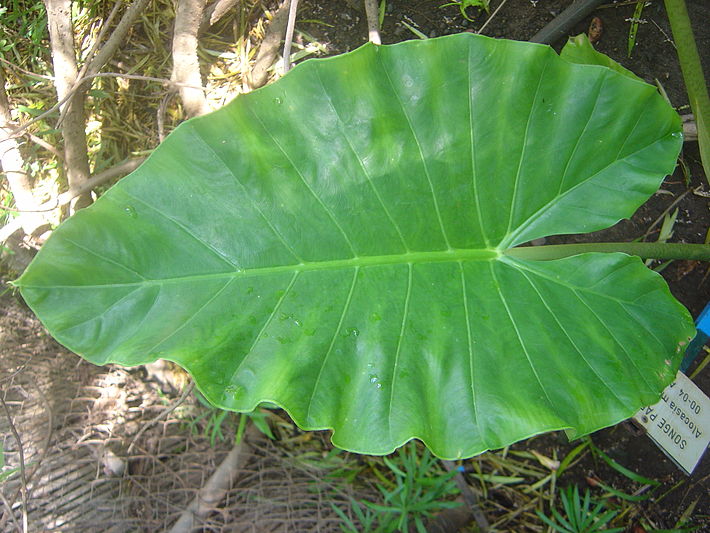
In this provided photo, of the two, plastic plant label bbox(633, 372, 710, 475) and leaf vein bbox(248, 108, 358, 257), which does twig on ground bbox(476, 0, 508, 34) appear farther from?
plastic plant label bbox(633, 372, 710, 475)

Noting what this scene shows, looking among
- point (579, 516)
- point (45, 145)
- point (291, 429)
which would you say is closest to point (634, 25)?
point (579, 516)

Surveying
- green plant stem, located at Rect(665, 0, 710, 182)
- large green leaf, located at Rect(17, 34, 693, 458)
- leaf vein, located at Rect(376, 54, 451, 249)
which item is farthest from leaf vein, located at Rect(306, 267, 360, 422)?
green plant stem, located at Rect(665, 0, 710, 182)

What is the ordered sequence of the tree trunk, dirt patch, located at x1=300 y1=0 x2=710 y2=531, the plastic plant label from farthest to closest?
dirt patch, located at x1=300 y1=0 x2=710 y2=531
the tree trunk
the plastic plant label

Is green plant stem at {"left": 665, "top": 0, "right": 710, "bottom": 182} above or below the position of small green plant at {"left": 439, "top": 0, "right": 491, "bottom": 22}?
below

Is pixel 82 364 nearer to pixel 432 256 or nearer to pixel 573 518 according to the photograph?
pixel 432 256

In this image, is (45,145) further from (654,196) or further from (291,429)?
(654,196)

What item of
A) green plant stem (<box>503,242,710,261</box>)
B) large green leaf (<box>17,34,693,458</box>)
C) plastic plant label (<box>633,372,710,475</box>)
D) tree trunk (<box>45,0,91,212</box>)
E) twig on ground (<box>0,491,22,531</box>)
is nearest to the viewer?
large green leaf (<box>17,34,693,458</box>)

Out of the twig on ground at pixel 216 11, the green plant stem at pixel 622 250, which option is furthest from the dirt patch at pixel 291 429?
the green plant stem at pixel 622 250
